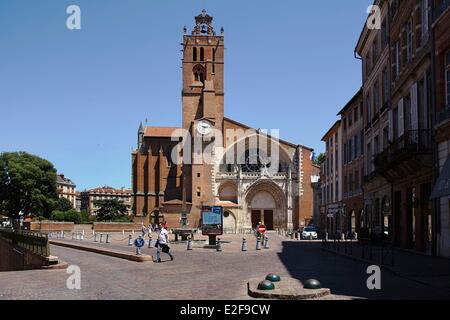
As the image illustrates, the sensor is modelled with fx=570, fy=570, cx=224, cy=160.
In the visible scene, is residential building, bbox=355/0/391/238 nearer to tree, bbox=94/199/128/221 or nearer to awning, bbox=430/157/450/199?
awning, bbox=430/157/450/199

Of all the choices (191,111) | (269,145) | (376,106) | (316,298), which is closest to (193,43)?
Result: (191,111)

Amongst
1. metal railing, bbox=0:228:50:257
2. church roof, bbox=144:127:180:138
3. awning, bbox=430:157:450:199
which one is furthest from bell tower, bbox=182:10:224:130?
awning, bbox=430:157:450:199

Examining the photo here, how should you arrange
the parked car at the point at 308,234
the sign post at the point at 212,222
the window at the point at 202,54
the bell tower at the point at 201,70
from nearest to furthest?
1. the sign post at the point at 212,222
2. the parked car at the point at 308,234
3. the bell tower at the point at 201,70
4. the window at the point at 202,54

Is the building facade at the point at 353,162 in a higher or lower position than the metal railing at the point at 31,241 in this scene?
higher

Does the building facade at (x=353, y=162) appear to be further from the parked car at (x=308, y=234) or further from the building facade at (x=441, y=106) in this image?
the building facade at (x=441, y=106)

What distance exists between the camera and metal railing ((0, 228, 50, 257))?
21934mm

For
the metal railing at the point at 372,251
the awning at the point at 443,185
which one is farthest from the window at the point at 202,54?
the awning at the point at 443,185

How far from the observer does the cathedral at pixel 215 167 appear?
7506 cm

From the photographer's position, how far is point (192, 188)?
74938 millimetres

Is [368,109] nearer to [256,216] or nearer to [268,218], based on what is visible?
[256,216]

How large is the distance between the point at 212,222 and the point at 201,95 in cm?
4970
